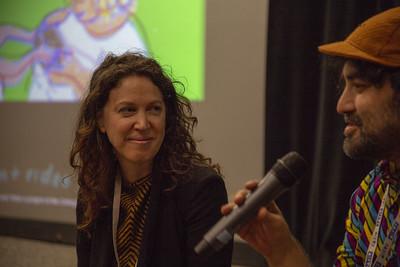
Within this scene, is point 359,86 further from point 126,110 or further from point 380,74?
point 126,110

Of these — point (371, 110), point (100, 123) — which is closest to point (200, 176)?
point (100, 123)

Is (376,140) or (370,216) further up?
(376,140)

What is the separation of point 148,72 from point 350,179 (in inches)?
58.3

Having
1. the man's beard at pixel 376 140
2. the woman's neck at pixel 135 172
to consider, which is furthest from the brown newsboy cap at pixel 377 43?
the woman's neck at pixel 135 172

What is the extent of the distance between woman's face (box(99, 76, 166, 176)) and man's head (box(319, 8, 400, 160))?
2.00 ft

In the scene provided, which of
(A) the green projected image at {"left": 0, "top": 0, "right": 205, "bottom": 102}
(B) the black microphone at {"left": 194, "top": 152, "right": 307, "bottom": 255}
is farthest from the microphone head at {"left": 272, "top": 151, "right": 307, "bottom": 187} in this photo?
(A) the green projected image at {"left": 0, "top": 0, "right": 205, "bottom": 102}

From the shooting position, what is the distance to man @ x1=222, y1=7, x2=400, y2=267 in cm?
124

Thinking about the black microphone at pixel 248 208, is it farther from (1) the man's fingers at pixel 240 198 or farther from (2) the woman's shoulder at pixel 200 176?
(2) the woman's shoulder at pixel 200 176

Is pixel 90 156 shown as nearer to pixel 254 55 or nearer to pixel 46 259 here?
pixel 254 55

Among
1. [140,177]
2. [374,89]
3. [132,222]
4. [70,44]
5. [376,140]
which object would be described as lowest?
[132,222]

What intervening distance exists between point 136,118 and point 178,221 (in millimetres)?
326

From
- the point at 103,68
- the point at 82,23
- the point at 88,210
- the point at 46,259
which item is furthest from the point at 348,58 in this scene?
the point at 46,259

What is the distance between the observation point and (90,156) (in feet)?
6.00

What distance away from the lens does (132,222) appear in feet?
5.57
